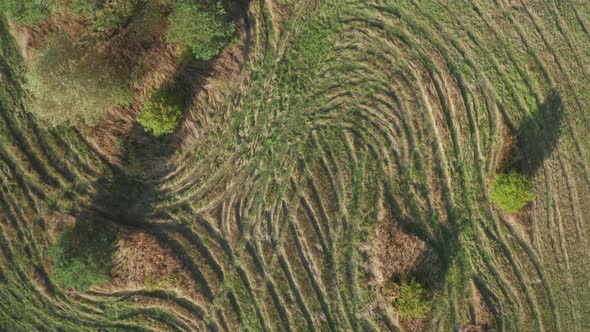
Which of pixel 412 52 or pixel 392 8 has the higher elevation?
pixel 392 8

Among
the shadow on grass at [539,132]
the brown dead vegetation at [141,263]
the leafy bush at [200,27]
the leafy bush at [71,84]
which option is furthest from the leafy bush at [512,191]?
the leafy bush at [71,84]

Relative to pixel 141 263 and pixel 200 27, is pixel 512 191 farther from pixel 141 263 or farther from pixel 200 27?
pixel 141 263

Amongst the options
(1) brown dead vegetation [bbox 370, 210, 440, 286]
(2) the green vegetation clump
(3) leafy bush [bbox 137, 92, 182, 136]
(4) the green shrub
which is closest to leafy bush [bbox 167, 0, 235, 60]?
→ (3) leafy bush [bbox 137, 92, 182, 136]

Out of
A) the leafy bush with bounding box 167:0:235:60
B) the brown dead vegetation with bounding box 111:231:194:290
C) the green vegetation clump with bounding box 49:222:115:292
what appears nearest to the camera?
the leafy bush with bounding box 167:0:235:60

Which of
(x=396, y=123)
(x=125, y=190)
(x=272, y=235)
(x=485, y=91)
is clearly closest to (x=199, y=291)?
(x=272, y=235)

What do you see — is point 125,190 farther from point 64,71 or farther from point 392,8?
point 392,8

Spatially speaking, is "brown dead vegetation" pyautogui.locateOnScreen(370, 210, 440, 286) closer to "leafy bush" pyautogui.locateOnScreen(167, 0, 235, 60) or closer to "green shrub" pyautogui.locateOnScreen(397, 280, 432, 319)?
"green shrub" pyautogui.locateOnScreen(397, 280, 432, 319)

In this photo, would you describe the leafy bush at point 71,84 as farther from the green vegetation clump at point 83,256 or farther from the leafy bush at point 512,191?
the leafy bush at point 512,191
